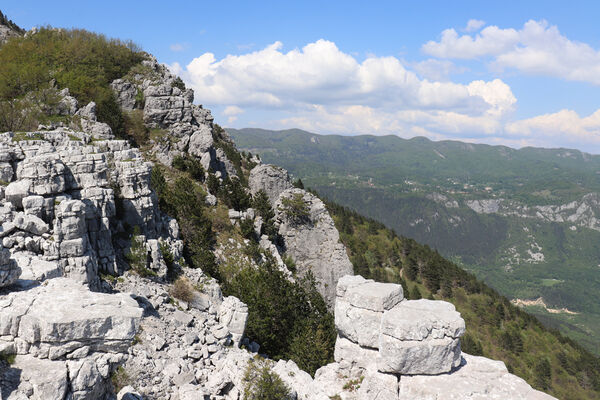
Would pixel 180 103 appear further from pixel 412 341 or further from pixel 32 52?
pixel 412 341

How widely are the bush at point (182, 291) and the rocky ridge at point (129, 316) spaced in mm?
520

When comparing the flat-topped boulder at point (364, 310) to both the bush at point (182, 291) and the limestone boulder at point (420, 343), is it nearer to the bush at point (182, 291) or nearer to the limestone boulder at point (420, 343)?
the limestone boulder at point (420, 343)

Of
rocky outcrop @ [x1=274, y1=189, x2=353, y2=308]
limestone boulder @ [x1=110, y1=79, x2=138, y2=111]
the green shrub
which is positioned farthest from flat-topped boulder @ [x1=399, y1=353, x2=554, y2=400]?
limestone boulder @ [x1=110, y1=79, x2=138, y2=111]

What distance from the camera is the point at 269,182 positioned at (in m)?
62.1

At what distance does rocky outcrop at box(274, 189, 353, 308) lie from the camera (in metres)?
52.1

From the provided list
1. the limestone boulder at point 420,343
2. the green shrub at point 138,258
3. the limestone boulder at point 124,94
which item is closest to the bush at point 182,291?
the green shrub at point 138,258

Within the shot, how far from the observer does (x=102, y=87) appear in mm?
62500

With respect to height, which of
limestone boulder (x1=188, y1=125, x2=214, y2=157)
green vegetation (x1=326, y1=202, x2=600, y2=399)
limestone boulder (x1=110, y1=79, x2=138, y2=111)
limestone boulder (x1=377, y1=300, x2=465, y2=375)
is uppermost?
limestone boulder (x1=110, y1=79, x2=138, y2=111)

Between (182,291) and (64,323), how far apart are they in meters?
18.0

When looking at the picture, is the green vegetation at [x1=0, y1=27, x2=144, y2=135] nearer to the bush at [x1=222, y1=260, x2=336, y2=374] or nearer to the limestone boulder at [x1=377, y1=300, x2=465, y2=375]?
the bush at [x1=222, y1=260, x2=336, y2=374]

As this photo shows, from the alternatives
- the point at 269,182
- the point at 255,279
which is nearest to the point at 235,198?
the point at 269,182

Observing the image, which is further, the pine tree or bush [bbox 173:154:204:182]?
the pine tree

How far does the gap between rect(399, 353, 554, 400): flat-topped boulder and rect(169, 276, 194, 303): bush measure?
61.1 ft

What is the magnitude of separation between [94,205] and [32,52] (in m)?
60.0
